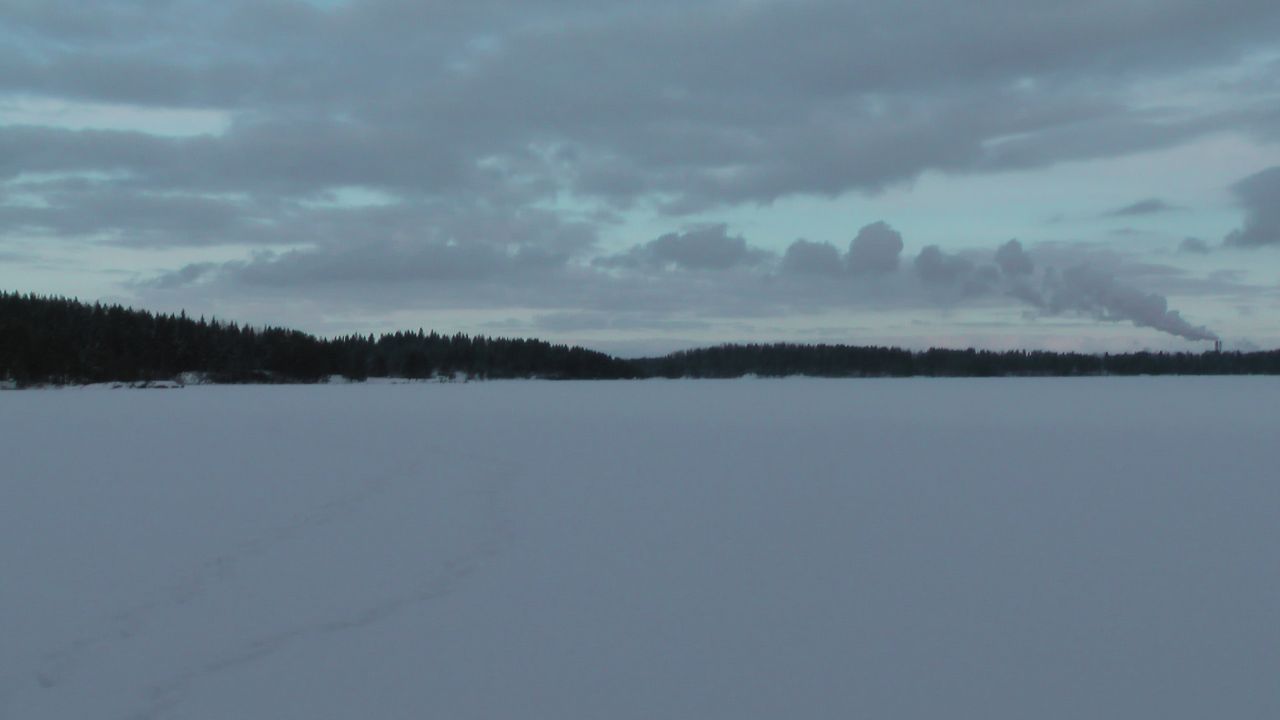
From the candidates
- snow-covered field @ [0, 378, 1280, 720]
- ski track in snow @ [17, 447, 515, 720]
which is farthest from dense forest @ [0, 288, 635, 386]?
ski track in snow @ [17, 447, 515, 720]

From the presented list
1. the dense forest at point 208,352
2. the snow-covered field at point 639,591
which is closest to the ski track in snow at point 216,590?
the snow-covered field at point 639,591

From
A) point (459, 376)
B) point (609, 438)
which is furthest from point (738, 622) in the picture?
point (459, 376)

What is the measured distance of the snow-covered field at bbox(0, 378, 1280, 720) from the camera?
7609 millimetres

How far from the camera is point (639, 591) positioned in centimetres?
1064

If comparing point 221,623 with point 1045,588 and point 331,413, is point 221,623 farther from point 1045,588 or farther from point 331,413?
point 331,413

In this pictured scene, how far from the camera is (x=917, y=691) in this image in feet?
25.1

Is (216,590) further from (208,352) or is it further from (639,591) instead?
(208,352)

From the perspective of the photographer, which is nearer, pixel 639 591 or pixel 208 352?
pixel 639 591

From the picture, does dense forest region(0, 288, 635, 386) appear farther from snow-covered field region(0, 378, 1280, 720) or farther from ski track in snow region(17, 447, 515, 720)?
ski track in snow region(17, 447, 515, 720)

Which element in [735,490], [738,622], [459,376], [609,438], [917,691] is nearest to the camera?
[917,691]

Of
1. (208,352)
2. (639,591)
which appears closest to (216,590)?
(639,591)

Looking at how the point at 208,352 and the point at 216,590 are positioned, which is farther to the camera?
the point at 208,352

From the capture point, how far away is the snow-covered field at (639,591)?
7609 millimetres

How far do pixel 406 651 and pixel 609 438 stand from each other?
78.7 ft
